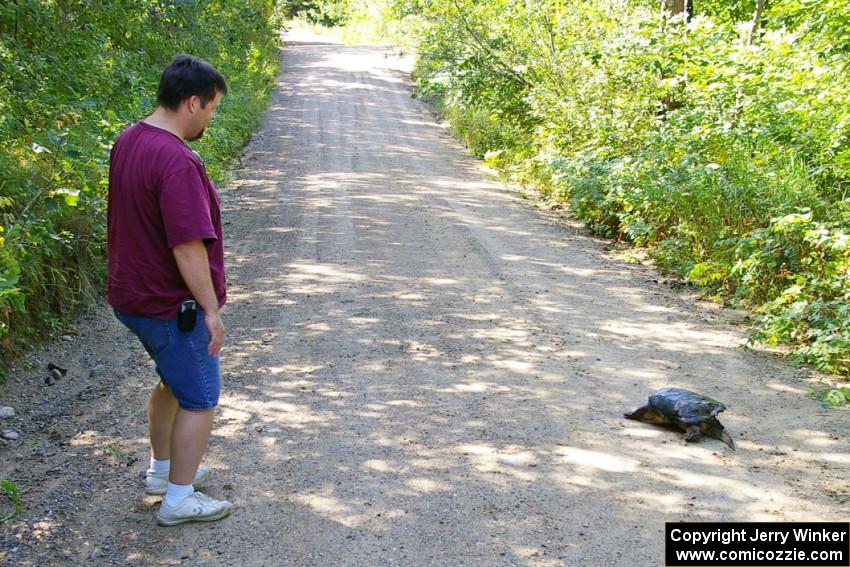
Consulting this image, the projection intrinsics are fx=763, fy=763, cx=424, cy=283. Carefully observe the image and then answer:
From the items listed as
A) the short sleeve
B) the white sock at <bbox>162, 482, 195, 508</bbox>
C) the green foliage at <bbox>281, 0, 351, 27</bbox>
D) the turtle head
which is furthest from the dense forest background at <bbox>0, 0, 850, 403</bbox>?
the green foliage at <bbox>281, 0, 351, 27</bbox>

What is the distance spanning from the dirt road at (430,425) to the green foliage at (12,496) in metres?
0.07

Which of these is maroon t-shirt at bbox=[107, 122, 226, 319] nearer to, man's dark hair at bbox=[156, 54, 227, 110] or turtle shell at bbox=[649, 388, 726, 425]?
man's dark hair at bbox=[156, 54, 227, 110]

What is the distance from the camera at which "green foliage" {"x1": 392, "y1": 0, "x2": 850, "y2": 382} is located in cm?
651

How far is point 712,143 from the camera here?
8.61m

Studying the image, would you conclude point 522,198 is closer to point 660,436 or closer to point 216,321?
point 660,436

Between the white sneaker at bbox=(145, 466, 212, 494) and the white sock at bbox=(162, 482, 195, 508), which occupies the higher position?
the white sock at bbox=(162, 482, 195, 508)

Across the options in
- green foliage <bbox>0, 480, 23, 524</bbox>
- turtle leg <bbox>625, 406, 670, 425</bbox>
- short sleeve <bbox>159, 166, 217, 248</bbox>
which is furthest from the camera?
turtle leg <bbox>625, 406, 670, 425</bbox>

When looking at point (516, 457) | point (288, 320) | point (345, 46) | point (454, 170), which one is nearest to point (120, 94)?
point (288, 320)

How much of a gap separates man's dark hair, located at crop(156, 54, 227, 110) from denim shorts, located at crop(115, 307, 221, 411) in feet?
2.99

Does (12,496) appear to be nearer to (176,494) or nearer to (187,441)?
(176,494)

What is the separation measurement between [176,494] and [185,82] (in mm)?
1873

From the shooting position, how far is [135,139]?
3.26 m

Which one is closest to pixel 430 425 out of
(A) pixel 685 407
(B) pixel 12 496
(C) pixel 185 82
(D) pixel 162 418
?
(A) pixel 685 407

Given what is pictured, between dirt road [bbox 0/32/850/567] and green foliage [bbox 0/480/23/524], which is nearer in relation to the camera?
dirt road [bbox 0/32/850/567]
